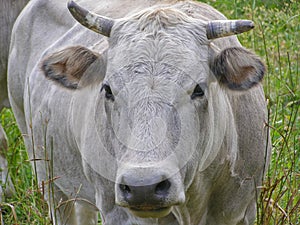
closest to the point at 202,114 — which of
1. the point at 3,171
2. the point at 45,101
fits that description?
the point at 45,101

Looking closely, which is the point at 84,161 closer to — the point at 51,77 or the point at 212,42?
the point at 51,77

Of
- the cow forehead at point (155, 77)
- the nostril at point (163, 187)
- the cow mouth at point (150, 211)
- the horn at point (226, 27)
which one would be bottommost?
the cow mouth at point (150, 211)

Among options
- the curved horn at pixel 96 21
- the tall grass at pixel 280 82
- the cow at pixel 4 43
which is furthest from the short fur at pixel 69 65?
the cow at pixel 4 43

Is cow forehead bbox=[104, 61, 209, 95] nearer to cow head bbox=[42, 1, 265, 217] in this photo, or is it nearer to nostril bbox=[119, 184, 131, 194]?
cow head bbox=[42, 1, 265, 217]

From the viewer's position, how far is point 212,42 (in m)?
4.29

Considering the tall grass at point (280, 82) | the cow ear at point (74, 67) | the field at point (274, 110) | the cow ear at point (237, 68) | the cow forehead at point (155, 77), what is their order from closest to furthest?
the cow forehead at point (155, 77), the cow ear at point (237, 68), the cow ear at point (74, 67), the tall grass at point (280, 82), the field at point (274, 110)

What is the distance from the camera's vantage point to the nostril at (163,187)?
3.43 metres

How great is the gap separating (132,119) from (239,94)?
0.80m

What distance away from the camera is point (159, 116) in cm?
363

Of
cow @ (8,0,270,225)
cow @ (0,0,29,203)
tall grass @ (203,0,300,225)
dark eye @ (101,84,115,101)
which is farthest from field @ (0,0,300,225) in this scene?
dark eye @ (101,84,115,101)

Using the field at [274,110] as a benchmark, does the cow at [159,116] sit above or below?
above

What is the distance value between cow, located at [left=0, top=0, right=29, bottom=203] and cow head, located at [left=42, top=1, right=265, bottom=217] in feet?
9.68

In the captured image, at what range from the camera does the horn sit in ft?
13.0

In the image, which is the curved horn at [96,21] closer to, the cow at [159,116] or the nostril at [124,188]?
the cow at [159,116]
